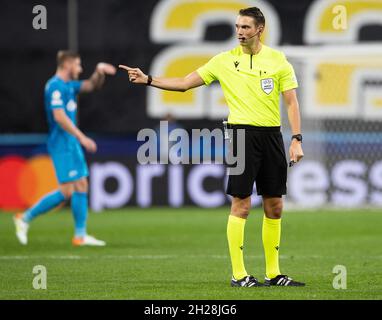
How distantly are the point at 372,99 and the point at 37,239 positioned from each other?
24.5 ft

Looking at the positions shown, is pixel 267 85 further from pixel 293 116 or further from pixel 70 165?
pixel 70 165

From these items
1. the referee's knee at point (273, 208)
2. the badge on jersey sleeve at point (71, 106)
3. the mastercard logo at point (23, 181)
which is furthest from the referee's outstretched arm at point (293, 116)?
the mastercard logo at point (23, 181)

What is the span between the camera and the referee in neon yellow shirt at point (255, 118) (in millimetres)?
8984

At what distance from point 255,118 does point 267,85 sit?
28 cm

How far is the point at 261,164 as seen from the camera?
9078mm

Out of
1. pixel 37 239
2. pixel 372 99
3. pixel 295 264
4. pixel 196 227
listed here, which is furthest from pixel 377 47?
pixel 295 264

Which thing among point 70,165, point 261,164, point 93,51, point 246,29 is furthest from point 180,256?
point 93,51

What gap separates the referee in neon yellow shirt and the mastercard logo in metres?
10.3

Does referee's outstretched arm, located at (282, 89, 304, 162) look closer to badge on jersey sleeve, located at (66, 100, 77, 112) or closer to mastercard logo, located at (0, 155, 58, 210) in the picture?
badge on jersey sleeve, located at (66, 100, 77, 112)

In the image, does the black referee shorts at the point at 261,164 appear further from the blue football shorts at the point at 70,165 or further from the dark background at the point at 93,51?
the dark background at the point at 93,51

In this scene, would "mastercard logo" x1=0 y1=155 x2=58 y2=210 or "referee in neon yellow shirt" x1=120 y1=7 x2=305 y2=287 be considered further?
"mastercard logo" x1=0 y1=155 x2=58 y2=210

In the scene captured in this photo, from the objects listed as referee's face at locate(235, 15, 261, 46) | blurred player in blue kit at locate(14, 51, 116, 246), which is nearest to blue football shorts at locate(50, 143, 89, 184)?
blurred player in blue kit at locate(14, 51, 116, 246)

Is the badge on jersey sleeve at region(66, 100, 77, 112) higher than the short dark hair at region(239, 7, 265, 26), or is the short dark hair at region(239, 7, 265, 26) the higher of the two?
the short dark hair at region(239, 7, 265, 26)

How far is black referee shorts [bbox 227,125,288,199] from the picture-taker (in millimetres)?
8969
